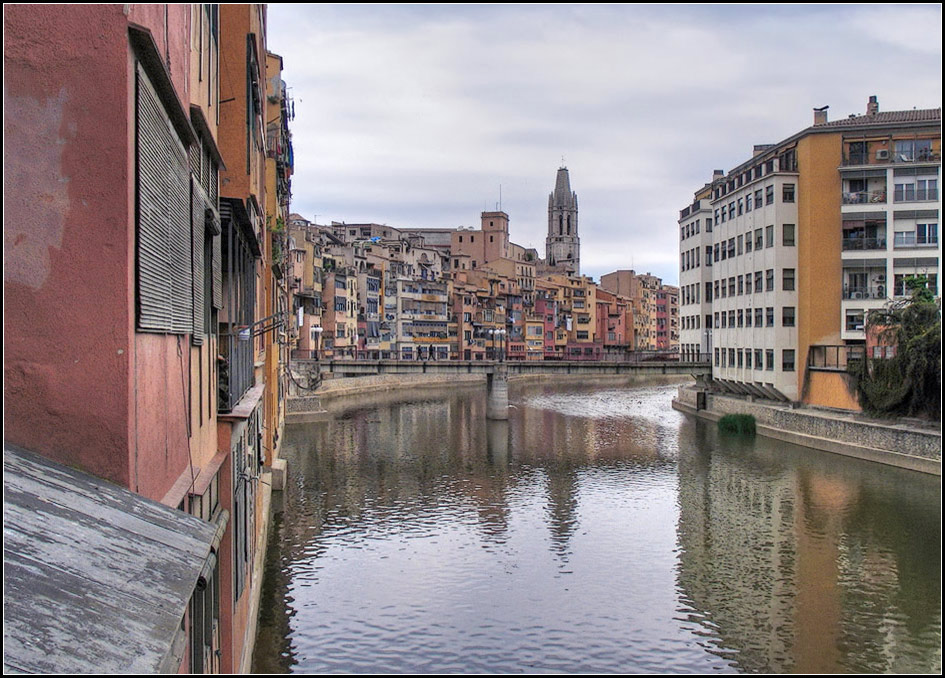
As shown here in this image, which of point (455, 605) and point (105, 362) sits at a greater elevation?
point (105, 362)

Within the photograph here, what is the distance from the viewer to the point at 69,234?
6012mm

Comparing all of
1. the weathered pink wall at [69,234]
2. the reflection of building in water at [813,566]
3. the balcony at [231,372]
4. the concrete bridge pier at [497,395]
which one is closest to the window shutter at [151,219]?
the weathered pink wall at [69,234]

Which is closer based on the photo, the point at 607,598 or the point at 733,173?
the point at 607,598

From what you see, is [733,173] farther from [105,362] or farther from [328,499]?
[105,362]

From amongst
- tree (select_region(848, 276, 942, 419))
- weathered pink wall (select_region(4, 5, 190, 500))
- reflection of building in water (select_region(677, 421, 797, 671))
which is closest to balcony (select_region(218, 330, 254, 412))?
weathered pink wall (select_region(4, 5, 190, 500))

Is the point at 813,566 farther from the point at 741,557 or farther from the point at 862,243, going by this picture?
the point at 862,243

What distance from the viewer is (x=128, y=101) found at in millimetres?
6148

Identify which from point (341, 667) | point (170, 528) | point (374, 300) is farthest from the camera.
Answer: point (374, 300)

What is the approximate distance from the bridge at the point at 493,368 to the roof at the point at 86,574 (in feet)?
168

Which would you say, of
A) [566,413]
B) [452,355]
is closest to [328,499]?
[566,413]

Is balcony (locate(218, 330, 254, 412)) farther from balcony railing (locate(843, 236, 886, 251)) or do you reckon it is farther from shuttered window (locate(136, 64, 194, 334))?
balcony railing (locate(843, 236, 886, 251))

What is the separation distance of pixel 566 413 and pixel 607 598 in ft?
138

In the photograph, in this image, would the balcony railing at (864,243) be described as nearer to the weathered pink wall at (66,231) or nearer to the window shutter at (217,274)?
the window shutter at (217,274)

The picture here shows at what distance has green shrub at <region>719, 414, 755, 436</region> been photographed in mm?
48094
